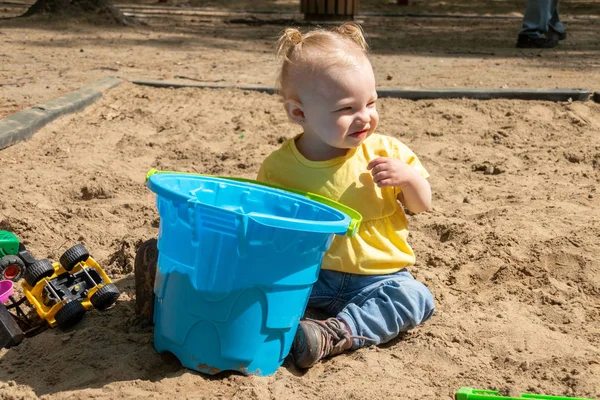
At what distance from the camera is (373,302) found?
2543mm

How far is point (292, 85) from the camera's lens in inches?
102

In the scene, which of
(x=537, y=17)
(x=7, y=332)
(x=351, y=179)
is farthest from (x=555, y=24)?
(x=7, y=332)

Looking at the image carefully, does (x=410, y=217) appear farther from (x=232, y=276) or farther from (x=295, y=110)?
(x=232, y=276)

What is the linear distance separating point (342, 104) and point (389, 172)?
9.5 inches

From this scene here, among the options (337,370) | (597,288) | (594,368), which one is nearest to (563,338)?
(594,368)

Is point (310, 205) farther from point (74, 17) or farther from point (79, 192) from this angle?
point (74, 17)

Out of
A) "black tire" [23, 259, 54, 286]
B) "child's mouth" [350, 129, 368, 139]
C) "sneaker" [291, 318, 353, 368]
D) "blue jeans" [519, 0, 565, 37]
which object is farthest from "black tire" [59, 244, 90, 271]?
"blue jeans" [519, 0, 565, 37]

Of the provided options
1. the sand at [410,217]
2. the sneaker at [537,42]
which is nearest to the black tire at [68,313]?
the sand at [410,217]

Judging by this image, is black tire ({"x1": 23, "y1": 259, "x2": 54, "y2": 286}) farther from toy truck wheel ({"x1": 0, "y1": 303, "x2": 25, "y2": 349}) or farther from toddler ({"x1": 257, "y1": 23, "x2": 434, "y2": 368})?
toddler ({"x1": 257, "y1": 23, "x2": 434, "y2": 368})

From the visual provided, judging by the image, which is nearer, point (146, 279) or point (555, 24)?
point (146, 279)

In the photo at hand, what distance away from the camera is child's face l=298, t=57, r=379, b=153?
8.16 ft

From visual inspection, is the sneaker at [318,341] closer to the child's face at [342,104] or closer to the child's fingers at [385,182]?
the child's fingers at [385,182]

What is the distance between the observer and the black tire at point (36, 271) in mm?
2533

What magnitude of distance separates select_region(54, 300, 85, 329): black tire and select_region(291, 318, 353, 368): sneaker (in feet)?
2.12
